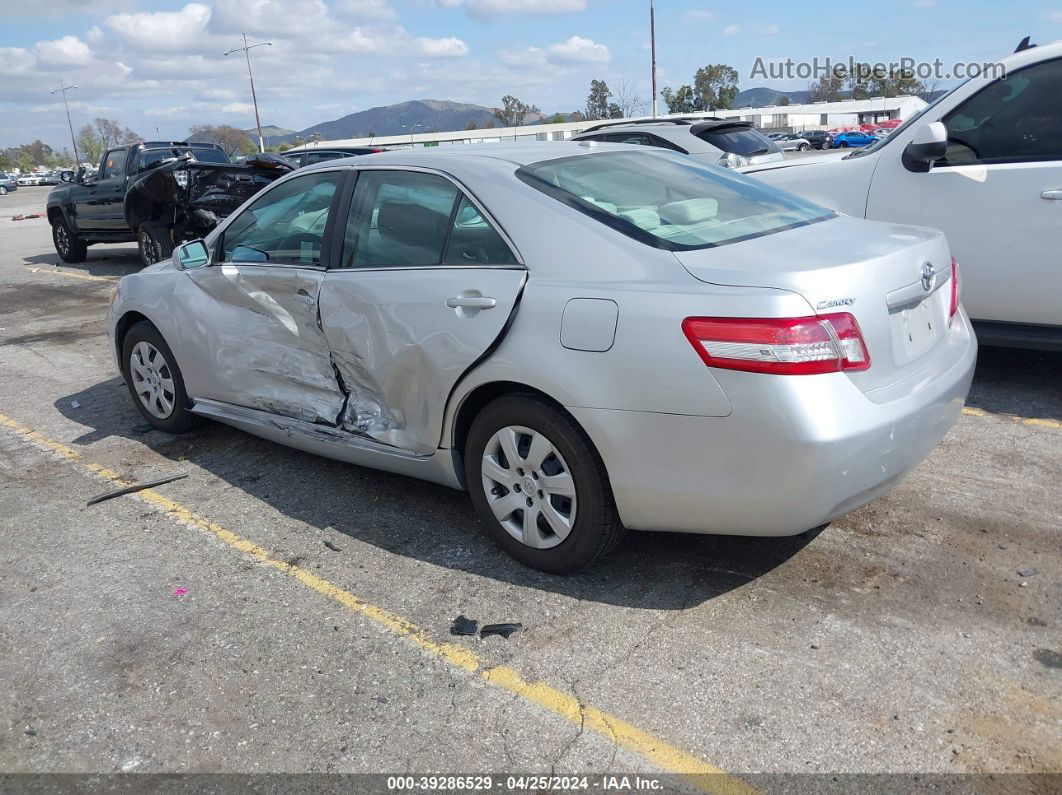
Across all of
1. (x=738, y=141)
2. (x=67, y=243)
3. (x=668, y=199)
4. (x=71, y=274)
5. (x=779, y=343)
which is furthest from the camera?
(x=67, y=243)

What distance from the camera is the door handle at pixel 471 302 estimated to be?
136 inches

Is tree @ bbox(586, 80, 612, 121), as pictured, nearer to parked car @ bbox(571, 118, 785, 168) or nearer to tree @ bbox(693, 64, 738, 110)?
tree @ bbox(693, 64, 738, 110)

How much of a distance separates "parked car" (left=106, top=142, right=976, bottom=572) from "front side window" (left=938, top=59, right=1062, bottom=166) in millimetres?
1812

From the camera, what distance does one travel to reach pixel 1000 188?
5078mm

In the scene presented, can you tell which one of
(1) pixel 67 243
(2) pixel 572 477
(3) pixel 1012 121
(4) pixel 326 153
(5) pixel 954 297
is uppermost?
(4) pixel 326 153

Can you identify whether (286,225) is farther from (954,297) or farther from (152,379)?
(954,297)

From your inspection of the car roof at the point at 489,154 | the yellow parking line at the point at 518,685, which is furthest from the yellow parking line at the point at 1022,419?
the yellow parking line at the point at 518,685

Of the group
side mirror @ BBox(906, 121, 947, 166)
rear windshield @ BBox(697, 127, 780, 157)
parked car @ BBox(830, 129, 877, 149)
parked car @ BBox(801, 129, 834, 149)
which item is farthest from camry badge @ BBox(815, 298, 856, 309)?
parked car @ BBox(830, 129, 877, 149)

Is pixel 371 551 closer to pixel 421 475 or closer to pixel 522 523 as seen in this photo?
pixel 421 475

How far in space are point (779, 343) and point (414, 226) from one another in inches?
70.7

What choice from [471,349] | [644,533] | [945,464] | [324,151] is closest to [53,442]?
[471,349]

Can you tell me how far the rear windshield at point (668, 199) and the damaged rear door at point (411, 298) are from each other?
37 centimetres

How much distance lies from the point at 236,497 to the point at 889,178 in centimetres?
430

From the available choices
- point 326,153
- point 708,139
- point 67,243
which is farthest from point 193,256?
point 326,153
